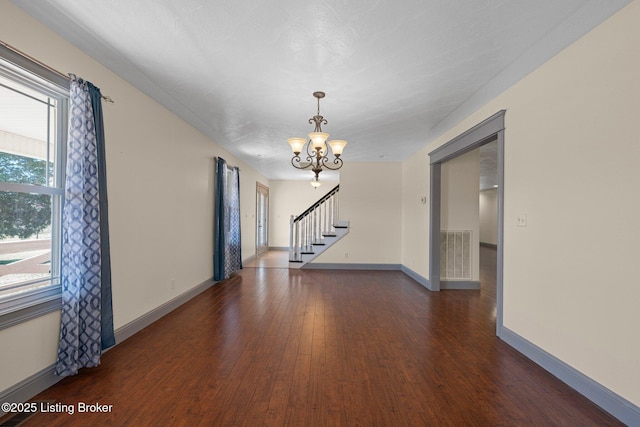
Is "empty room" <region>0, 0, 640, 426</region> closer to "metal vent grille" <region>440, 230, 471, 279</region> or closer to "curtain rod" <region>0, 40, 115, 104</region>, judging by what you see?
"curtain rod" <region>0, 40, 115, 104</region>

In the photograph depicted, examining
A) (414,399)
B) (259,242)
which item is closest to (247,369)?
(414,399)

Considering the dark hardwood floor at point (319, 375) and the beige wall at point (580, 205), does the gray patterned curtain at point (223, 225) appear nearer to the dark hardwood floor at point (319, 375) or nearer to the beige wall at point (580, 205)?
the dark hardwood floor at point (319, 375)

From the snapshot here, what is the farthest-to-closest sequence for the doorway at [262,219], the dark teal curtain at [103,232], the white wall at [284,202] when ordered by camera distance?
the white wall at [284,202] < the doorway at [262,219] < the dark teal curtain at [103,232]

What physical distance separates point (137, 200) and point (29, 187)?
1116 mm

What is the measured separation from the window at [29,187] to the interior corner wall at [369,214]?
5.63m

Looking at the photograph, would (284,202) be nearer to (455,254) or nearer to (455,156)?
(455,254)

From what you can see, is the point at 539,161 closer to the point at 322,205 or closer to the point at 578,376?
the point at 578,376

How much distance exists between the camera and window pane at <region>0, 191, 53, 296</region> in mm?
2064

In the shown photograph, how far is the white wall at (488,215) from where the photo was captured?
41.8 feet

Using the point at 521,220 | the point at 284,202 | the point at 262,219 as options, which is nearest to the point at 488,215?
the point at 284,202

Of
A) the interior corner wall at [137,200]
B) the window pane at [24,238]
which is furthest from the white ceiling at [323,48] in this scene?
the window pane at [24,238]

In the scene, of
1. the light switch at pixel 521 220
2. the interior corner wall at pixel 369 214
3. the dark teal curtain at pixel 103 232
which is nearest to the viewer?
the dark teal curtain at pixel 103 232

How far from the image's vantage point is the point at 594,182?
7.04 feet

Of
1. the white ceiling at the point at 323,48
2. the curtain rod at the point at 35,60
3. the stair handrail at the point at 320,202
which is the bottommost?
the stair handrail at the point at 320,202
